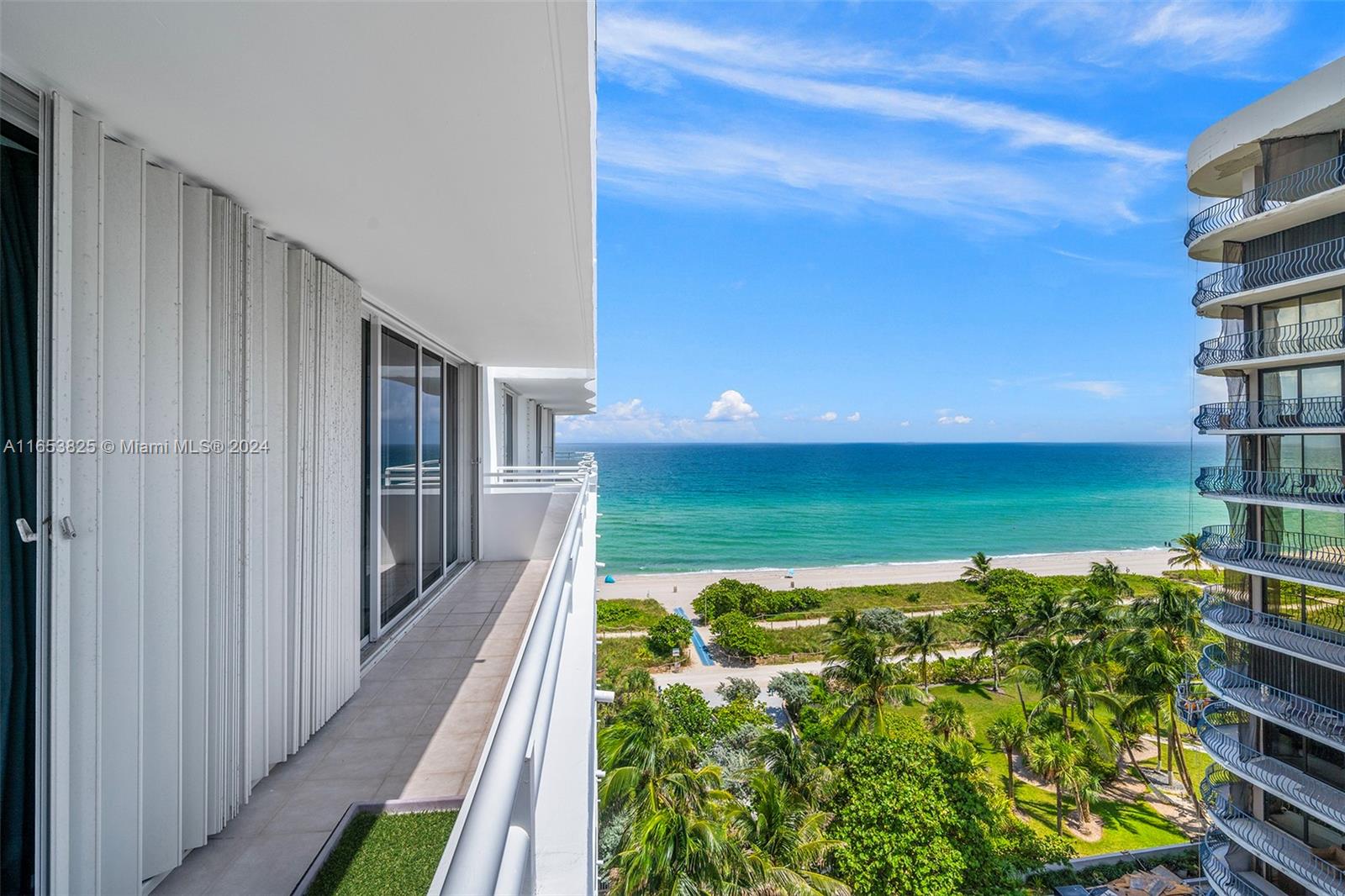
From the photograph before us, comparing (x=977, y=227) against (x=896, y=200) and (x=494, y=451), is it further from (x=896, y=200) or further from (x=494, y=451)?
(x=494, y=451)

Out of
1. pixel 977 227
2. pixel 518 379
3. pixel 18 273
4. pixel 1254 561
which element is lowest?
pixel 1254 561

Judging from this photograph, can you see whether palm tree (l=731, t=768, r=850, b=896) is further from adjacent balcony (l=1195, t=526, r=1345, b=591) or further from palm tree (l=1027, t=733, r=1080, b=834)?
adjacent balcony (l=1195, t=526, r=1345, b=591)

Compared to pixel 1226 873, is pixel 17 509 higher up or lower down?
higher up

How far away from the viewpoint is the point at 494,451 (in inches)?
385

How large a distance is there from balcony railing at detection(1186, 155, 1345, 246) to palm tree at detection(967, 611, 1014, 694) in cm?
1361

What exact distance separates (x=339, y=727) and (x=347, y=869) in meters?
1.52

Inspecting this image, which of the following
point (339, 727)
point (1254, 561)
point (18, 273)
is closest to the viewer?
point (18, 273)

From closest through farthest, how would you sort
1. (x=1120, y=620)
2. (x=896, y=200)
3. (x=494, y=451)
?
(x=494, y=451) → (x=1120, y=620) → (x=896, y=200)

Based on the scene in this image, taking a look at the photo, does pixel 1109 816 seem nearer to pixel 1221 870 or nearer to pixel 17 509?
pixel 1221 870

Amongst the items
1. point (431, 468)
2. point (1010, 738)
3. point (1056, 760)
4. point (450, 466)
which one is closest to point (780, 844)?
point (1010, 738)

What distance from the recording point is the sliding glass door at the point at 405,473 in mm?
5766

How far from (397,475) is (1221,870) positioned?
668 inches

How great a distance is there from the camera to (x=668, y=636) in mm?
23094

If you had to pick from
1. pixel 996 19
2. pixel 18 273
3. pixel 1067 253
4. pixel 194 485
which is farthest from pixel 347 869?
pixel 1067 253
